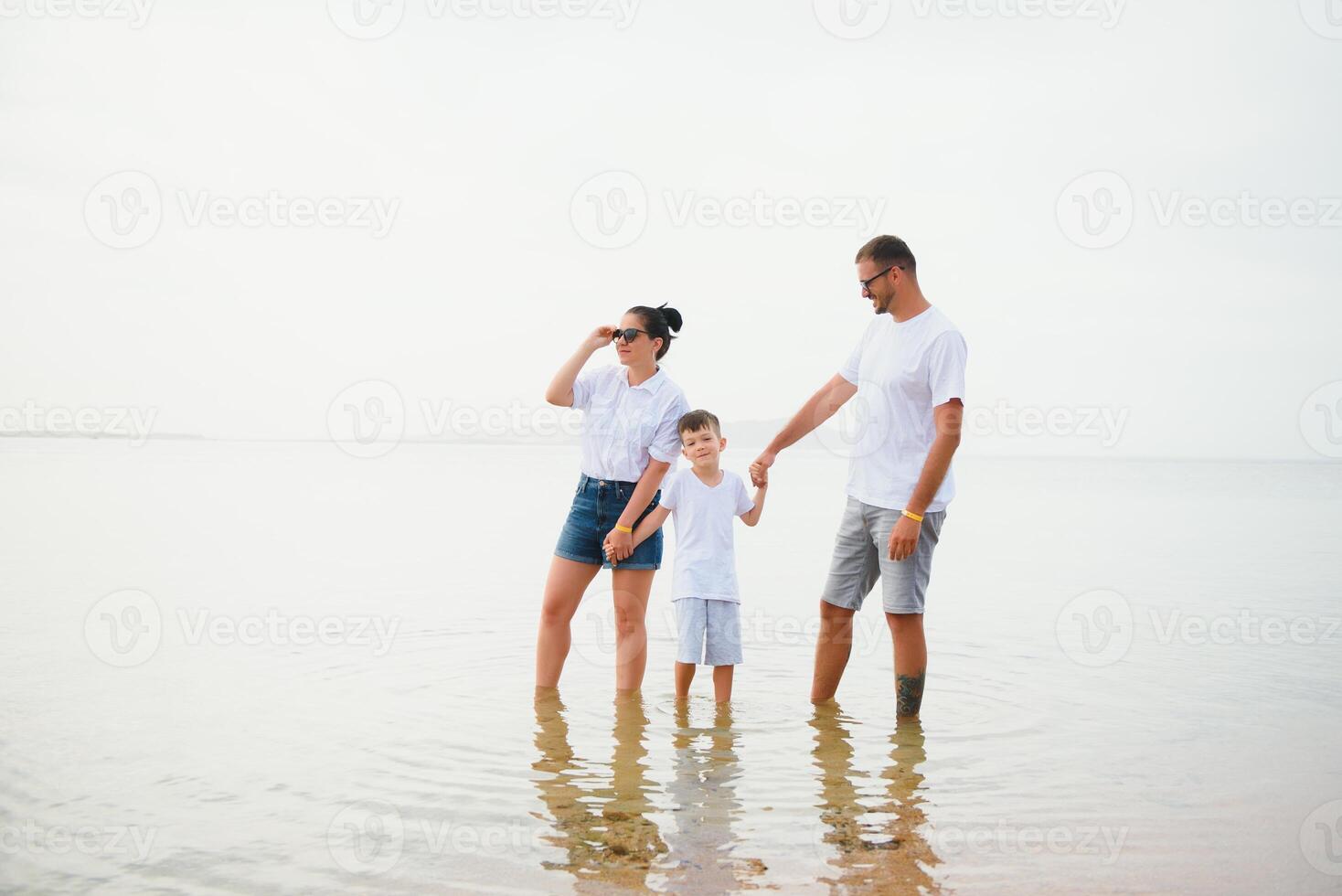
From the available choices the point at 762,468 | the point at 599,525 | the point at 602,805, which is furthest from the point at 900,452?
the point at 602,805

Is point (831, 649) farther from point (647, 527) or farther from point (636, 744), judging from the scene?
point (636, 744)

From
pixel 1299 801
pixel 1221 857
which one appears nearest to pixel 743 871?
pixel 1221 857

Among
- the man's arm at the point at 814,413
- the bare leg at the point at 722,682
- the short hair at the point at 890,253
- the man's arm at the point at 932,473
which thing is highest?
the short hair at the point at 890,253

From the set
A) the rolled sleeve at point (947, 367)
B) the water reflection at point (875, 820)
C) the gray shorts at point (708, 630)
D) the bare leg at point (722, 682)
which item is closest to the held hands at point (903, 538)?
the rolled sleeve at point (947, 367)

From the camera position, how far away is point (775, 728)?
5.25 m

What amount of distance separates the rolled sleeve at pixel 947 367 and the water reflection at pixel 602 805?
2042mm

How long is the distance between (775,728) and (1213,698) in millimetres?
2651

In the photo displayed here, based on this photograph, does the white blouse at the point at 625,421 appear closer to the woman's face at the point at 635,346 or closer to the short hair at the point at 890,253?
the woman's face at the point at 635,346

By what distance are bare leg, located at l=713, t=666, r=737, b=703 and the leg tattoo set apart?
89cm

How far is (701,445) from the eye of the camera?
541 cm

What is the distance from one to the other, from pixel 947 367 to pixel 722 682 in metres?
2.06

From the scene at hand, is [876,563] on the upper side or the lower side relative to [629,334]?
lower

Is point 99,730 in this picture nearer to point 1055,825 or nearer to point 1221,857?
point 1055,825

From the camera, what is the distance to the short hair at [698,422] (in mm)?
Answer: 5395
